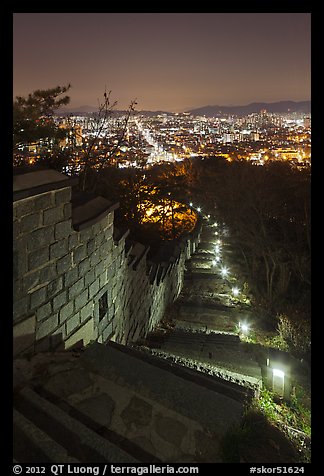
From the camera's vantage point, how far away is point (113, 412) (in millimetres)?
2863

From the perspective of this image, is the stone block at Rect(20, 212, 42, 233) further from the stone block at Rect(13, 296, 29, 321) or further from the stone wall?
the stone block at Rect(13, 296, 29, 321)

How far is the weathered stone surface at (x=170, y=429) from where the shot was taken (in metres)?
2.61

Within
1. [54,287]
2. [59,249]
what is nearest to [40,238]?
[59,249]

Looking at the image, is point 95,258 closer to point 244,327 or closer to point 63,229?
point 63,229

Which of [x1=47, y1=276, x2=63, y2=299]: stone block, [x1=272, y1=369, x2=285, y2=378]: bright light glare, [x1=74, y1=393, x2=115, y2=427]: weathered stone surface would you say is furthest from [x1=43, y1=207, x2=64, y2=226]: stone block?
[x1=272, y1=369, x2=285, y2=378]: bright light glare

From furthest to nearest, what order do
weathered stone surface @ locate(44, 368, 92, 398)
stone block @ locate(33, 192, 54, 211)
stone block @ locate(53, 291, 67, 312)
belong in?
stone block @ locate(53, 291, 67, 312) → stone block @ locate(33, 192, 54, 211) → weathered stone surface @ locate(44, 368, 92, 398)

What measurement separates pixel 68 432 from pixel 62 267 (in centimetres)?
194

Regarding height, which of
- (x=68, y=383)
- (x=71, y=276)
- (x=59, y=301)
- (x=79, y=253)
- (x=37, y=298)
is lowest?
(x=68, y=383)

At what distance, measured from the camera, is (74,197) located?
4934 millimetres

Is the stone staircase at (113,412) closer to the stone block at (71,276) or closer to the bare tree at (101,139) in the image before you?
the stone block at (71,276)

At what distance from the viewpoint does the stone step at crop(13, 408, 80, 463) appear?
219cm

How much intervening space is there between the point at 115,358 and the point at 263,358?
25.1 ft

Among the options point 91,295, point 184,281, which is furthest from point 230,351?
point 184,281

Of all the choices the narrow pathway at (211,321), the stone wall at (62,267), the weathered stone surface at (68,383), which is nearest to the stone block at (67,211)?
the stone wall at (62,267)
